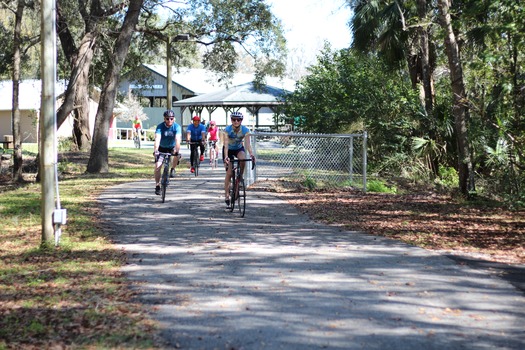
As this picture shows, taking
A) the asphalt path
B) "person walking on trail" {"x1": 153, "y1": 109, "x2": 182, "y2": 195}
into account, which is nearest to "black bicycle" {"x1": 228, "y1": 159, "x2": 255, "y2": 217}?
the asphalt path

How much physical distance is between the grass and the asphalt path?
23 centimetres

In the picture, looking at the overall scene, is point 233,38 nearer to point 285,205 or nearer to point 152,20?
point 152,20

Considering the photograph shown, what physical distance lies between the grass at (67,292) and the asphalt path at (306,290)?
230 mm

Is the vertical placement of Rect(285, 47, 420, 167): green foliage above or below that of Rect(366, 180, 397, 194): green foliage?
above

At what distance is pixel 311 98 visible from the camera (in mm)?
28656

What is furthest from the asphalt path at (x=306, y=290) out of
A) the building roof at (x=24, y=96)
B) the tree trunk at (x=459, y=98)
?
the building roof at (x=24, y=96)

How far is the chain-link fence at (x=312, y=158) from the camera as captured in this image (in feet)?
58.2

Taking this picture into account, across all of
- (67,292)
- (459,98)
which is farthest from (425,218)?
(67,292)

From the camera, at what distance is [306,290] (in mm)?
7250

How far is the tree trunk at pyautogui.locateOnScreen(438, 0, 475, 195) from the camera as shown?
14.8 meters

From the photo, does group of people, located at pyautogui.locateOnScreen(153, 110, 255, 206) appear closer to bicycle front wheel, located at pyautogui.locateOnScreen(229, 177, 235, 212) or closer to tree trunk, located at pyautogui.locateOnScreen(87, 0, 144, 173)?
bicycle front wheel, located at pyautogui.locateOnScreen(229, 177, 235, 212)

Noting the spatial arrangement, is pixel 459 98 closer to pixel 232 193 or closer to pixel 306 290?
pixel 232 193

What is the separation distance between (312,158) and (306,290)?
10.8 meters

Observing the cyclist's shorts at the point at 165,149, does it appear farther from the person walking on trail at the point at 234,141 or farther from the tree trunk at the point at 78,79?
the tree trunk at the point at 78,79
